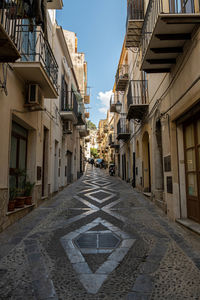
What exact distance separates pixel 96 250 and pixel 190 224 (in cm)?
227

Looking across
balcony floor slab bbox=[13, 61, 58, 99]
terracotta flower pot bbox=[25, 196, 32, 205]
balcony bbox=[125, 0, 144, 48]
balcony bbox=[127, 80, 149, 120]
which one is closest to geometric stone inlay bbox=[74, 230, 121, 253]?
terracotta flower pot bbox=[25, 196, 32, 205]

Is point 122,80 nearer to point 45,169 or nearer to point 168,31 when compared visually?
point 45,169

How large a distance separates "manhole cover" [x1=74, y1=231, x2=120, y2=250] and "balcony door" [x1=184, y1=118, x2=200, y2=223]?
1960mm

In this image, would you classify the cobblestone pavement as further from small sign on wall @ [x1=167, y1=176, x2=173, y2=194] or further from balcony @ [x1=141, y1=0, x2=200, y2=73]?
balcony @ [x1=141, y1=0, x2=200, y2=73]

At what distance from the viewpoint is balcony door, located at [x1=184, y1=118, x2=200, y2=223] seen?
4500mm

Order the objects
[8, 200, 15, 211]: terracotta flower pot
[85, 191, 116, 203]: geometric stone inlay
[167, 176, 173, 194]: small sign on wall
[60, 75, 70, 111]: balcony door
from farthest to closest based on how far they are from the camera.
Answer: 1. [60, 75, 70, 111]: balcony door
2. [85, 191, 116, 203]: geometric stone inlay
3. [167, 176, 173, 194]: small sign on wall
4. [8, 200, 15, 211]: terracotta flower pot

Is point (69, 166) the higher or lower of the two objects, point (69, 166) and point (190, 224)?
the higher

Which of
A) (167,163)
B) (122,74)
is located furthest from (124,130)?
(167,163)

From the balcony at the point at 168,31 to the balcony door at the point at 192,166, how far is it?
1.71 m

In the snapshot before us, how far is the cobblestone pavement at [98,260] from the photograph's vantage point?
2.32 m

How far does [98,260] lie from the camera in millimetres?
3055

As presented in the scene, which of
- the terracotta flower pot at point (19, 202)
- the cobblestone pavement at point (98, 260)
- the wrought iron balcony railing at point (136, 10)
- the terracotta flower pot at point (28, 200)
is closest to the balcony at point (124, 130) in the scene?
the wrought iron balcony railing at point (136, 10)

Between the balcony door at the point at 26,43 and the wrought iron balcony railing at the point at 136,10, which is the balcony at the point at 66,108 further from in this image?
the wrought iron balcony railing at the point at 136,10

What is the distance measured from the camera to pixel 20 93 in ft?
19.1
